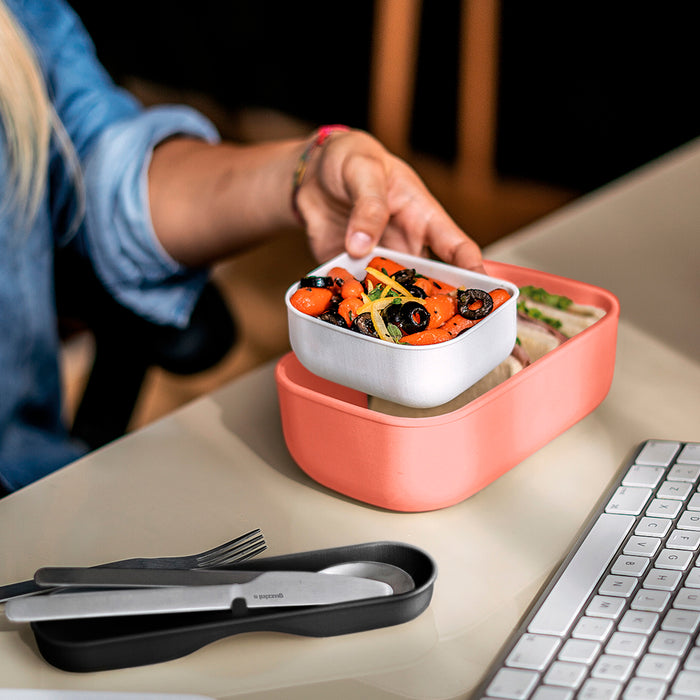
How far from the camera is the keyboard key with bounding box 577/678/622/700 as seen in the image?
0.44 meters

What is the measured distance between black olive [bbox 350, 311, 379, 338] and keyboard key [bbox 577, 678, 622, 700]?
9.7 inches

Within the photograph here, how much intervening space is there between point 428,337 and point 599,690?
231 mm

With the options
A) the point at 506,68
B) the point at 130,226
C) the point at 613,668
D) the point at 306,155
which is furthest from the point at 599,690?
the point at 506,68

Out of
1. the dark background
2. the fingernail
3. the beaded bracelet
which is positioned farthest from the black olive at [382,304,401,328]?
the dark background

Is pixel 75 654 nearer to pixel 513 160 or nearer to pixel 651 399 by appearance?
pixel 651 399

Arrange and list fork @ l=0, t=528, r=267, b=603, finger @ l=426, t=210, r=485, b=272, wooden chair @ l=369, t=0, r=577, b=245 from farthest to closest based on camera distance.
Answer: wooden chair @ l=369, t=0, r=577, b=245 < finger @ l=426, t=210, r=485, b=272 < fork @ l=0, t=528, r=267, b=603

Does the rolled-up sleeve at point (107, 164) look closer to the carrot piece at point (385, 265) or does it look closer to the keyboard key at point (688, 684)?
the carrot piece at point (385, 265)

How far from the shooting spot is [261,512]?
626 mm

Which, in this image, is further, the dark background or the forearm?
the dark background

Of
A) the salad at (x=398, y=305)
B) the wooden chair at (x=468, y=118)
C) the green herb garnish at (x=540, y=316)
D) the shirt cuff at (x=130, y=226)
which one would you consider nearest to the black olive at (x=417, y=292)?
the salad at (x=398, y=305)

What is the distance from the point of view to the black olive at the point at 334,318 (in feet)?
1.92

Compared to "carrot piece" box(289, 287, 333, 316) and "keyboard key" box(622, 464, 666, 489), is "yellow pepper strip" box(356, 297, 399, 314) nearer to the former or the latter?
"carrot piece" box(289, 287, 333, 316)

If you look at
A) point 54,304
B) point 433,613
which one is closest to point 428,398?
point 433,613

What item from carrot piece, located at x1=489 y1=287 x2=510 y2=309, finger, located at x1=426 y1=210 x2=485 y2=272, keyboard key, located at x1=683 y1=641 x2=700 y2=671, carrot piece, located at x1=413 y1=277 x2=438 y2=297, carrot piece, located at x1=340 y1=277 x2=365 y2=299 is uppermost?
carrot piece, located at x1=489 y1=287 x2=510 y2=309
